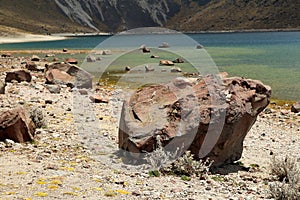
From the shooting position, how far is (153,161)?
11.0 m

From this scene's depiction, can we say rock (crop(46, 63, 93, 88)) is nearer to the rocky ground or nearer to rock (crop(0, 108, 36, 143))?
the rocky ground

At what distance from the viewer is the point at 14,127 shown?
494 inches

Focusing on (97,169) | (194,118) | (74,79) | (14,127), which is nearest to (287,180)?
(194,118)

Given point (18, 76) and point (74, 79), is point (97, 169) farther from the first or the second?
point (18, 76)

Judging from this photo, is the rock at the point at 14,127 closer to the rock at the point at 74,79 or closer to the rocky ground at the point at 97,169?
Result: the rocky ground at the point at 97,169

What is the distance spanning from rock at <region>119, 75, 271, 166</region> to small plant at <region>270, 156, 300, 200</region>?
1521 mm

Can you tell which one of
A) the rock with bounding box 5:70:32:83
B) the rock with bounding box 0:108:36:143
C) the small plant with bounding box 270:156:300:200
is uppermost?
the rock with bounding box 5:70:32:83

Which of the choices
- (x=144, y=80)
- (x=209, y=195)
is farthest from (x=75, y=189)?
(x=144, y=80)

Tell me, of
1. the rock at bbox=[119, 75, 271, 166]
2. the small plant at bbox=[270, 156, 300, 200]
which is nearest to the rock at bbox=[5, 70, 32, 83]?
the rock at bbox=[119, 75, 271, 166]

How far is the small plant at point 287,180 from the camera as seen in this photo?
9.56m

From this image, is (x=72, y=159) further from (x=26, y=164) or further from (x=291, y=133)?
(x=291, y=133)

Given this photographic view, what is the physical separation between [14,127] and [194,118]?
213 inches

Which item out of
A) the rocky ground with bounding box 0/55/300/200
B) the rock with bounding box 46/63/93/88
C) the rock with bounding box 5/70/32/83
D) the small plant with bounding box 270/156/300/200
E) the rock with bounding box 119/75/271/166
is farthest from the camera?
the rock with bounding box 46/63/93/88

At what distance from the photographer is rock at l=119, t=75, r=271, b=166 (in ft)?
37.8
